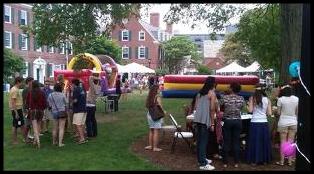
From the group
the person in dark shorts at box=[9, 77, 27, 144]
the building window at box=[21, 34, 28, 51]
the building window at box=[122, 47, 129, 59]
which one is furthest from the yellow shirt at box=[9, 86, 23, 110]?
the building window at box=[122, 47, 129, 59]

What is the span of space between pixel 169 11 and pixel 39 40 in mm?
3954

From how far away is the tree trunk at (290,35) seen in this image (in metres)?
11.2

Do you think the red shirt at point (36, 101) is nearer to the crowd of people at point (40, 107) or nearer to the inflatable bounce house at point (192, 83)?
the crowd of people at point (40, 107)

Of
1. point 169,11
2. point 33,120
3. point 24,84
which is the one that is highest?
point 169,11

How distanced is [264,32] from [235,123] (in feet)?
42.5

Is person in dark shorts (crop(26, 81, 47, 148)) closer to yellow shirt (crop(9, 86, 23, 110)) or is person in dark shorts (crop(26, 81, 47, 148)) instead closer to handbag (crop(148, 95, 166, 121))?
yellow shirt (crop(9, 86, 23, 110))

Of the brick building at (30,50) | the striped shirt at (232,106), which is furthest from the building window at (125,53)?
the striped shirt at (232,106)

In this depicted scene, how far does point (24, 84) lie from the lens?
11.3 meters

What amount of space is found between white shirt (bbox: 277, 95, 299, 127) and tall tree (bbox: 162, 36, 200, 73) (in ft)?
139

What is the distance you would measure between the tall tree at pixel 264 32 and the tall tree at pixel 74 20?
644 centimetres

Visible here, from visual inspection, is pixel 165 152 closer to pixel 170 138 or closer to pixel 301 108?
pixel 170 138

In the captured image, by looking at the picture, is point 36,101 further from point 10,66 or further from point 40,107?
point 10,66

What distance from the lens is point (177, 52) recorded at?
61781mm

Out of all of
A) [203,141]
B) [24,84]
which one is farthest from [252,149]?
[24,84]
